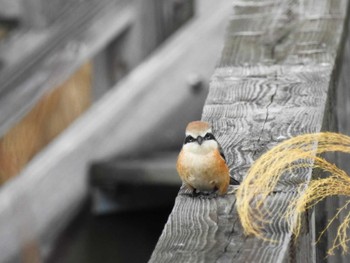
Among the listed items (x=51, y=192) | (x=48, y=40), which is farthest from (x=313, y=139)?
(x=48, y=40)

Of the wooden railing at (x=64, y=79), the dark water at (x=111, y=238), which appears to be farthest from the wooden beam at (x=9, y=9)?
the dark water at (x=111, y=238)

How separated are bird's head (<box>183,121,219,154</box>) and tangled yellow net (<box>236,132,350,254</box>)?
0.14 m

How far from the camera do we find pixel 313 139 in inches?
121

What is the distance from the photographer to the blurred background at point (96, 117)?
20.9ft

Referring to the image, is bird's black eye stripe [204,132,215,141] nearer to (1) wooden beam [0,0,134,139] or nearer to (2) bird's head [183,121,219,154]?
(2) bird's head [183,121,219,154]

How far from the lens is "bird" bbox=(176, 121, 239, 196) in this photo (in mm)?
2904

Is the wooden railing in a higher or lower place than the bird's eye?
lower

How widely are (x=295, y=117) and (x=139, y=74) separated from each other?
369cm

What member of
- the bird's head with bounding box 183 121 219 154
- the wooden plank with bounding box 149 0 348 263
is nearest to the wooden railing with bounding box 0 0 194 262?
the wooden plank with bounding box 149 0 348 263

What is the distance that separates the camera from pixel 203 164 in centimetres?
295

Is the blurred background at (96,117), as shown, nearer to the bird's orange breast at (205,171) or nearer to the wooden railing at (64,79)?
the wooden railing at (64,79)

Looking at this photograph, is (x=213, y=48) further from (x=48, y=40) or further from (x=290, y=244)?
(x=290, y=244)

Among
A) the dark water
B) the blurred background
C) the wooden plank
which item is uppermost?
the wooden plank

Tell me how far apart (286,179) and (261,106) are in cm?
56
